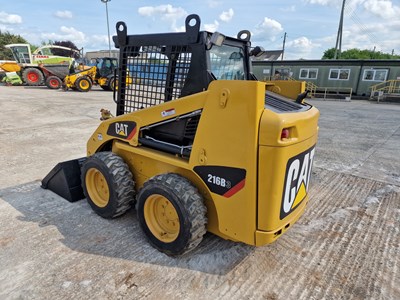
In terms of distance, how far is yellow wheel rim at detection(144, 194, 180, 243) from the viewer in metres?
2.52

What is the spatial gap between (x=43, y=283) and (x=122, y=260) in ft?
1.97

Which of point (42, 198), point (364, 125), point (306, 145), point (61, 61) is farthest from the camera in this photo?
point (61, 61)

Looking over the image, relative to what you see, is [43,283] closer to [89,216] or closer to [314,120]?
[89,216]

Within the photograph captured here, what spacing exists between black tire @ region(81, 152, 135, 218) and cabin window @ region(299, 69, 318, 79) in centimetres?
A: 2191

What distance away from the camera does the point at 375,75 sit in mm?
19984

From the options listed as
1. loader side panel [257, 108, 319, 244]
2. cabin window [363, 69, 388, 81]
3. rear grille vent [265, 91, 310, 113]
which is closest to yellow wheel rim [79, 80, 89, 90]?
rear grille vent [265, 91, 310, 113]

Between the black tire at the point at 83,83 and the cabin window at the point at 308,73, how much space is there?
51.3 ft

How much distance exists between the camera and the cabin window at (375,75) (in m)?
19.7

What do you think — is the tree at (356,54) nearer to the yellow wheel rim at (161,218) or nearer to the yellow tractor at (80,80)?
the yellow tractor at (80,80)

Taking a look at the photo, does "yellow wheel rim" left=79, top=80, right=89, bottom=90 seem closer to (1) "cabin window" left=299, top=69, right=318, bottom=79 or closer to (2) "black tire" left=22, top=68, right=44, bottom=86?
(2) "black tire" left=22, top=68, right=44, bottom=86

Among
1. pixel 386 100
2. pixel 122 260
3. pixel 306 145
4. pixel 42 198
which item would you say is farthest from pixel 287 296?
pixel 386 100

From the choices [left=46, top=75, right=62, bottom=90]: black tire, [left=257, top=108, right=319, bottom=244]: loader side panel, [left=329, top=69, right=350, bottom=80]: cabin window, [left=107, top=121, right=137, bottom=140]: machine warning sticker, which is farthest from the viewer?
[left=329, top=69, right=350, bottom=80]: cabin window

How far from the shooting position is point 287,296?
2.15 m

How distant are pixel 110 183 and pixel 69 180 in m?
0.89
